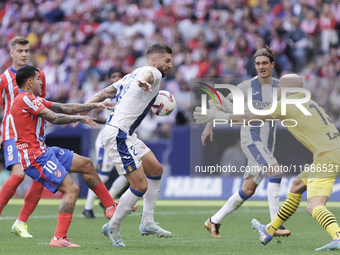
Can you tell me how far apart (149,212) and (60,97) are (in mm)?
11089

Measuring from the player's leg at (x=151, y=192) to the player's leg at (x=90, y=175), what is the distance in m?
0.45

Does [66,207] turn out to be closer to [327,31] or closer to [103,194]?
[103,194]

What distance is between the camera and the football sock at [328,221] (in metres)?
5.47

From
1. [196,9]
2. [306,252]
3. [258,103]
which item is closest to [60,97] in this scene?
[196,9]

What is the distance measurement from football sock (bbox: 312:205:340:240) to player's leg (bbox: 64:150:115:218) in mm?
2504

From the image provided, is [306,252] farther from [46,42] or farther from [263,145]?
[46,42]

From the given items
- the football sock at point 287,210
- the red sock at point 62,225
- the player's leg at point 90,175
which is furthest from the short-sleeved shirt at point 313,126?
the red sock at point 62,225

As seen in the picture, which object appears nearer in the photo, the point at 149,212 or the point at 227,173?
the point at 149,212

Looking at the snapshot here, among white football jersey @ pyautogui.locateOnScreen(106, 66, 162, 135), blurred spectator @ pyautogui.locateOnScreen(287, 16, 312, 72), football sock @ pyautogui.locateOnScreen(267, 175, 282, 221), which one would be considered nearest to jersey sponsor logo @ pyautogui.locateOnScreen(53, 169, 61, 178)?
white football jersey @ pyautogui.locateOnScreen(106, 66, 162, 135)

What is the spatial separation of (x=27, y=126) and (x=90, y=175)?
38.3 inches

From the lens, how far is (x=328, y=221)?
5.52 m

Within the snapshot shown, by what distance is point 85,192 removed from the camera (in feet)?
45.7

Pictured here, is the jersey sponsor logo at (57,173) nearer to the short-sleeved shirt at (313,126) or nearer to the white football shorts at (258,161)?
the short-sleeved shirt at (313,126)

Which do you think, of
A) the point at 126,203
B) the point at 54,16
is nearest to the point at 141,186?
the point at 126,203
